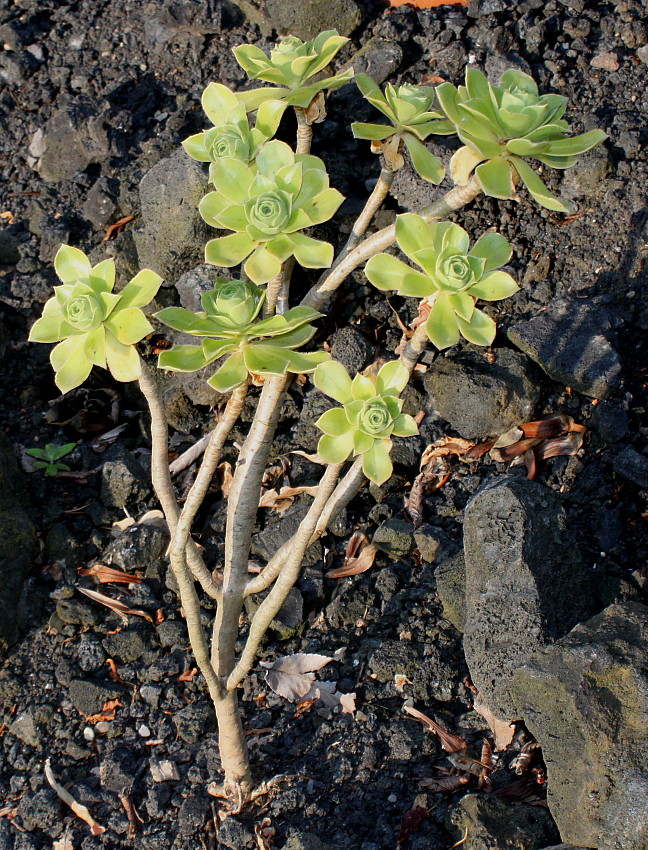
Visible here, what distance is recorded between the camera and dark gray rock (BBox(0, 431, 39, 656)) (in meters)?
2.61

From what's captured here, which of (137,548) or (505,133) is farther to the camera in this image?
(137,548)

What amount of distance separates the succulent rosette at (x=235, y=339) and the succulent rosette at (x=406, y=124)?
1.25 ft

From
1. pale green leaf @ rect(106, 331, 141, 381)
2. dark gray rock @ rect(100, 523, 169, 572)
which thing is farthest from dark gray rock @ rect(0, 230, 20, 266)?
pale green leaf @ rect(106, 331, 141, 381)

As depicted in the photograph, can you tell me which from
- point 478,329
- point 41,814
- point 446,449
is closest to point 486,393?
point 446,449

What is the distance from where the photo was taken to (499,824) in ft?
6.23

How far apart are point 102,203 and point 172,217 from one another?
1.83ft

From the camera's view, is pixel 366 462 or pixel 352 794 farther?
pixel 352 794

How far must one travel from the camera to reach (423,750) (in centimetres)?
217

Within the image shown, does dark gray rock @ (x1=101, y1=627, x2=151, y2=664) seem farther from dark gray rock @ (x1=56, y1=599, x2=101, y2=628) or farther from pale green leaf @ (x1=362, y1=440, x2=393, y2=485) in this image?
pale green leaf @ (x1=362, y1=440, x2=393, y2=485)

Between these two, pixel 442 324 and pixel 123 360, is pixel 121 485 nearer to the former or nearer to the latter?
pixel 123 360

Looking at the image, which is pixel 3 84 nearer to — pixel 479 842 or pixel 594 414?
pixel 594 414

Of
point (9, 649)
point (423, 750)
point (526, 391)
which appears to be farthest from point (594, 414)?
point (9, 649)

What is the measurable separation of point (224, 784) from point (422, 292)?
1.51 m

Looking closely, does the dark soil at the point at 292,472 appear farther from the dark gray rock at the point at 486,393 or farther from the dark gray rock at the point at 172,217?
the dark gray rock at the point at 172,217
